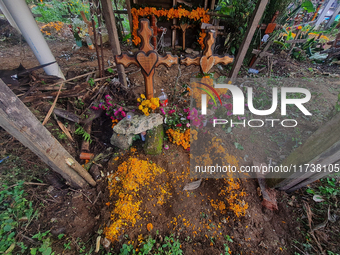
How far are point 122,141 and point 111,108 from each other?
81cm

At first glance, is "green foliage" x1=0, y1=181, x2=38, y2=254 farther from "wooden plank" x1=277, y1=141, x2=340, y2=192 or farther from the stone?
"wooden plank" x1=277, y1=141, x2=340, y2=192

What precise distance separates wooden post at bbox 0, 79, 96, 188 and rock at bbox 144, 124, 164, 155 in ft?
3.48

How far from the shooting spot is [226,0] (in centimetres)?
624

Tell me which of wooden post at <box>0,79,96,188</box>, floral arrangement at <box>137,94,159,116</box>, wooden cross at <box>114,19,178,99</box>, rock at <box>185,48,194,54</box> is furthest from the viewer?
rock at <box>185,48,194,54</box>

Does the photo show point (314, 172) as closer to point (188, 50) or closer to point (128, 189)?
point (128, 189)

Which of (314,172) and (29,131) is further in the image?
(314,172)

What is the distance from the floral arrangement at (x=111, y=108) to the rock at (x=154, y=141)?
63 centimetres

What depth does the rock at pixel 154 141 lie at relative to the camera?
255 centimetres

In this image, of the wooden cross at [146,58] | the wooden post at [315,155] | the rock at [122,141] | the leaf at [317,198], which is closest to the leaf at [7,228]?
the rock at [122,141]

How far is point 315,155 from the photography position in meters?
1.66

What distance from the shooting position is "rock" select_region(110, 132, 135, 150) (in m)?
2.59

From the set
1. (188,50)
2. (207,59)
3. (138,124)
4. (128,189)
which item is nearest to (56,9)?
(188,50)

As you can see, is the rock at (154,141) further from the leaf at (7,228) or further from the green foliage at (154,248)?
the leaf at (7,228)

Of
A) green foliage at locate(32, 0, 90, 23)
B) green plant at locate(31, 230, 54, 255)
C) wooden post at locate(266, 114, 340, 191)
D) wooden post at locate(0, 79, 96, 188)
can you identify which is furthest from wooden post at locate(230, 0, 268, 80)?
green foliage at locate(32, 0, 90, 23)
